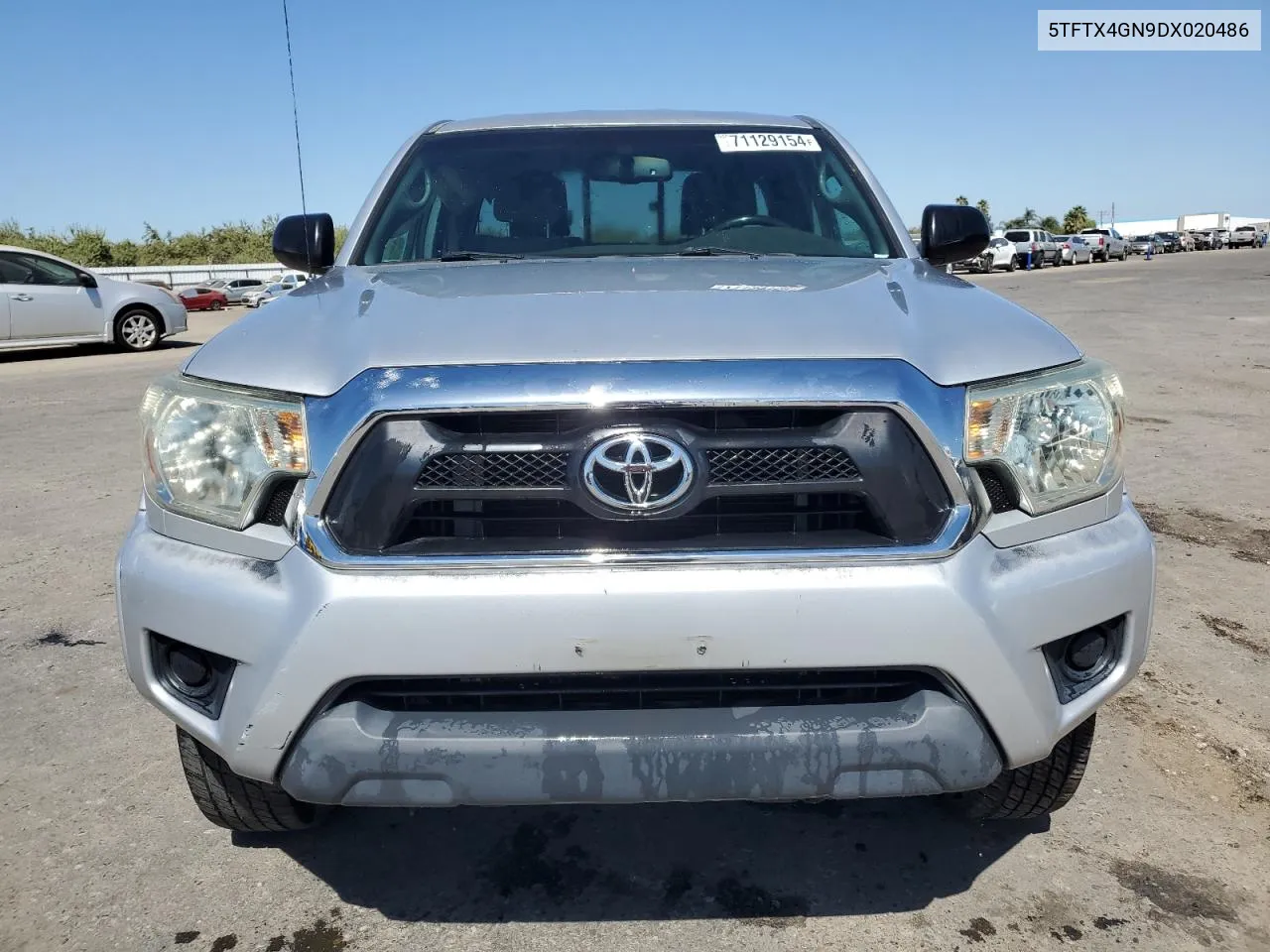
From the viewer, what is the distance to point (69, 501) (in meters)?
5.69

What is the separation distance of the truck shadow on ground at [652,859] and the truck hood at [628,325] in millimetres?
1159

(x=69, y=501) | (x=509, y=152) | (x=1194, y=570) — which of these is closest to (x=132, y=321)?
(x=69, y=501)

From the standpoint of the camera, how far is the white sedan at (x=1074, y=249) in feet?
144

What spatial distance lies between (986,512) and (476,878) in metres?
1.38

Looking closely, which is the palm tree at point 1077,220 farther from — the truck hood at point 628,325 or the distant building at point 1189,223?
the truck hood at point 628,325

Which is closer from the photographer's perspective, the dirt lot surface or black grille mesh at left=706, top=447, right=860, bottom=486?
black grille mesh at left=706, top=447, right=860, bottom=486

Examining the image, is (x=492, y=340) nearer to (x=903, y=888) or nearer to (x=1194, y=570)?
(x=903, y=888)

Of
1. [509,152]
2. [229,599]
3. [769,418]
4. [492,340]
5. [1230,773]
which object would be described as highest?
[509,152]

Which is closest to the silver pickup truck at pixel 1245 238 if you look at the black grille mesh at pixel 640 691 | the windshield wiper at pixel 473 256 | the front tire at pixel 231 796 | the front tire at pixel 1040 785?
the windshield wiper at pixel 473 256

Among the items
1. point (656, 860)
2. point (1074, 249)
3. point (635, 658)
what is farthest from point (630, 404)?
point (1074, 249)

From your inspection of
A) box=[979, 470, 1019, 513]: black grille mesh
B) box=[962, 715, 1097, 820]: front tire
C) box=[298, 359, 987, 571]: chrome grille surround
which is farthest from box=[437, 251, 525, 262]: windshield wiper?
box=[962, 715, 1097, 820]: front tire

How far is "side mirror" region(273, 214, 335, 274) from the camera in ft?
10.2

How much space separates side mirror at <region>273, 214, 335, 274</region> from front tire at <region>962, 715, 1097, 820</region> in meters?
2.45

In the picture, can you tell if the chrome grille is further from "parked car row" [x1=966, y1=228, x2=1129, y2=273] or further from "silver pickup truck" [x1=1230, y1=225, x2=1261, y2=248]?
"silver pickup truck" [x1=1230, y1=225, x2=1261, y2=248]
